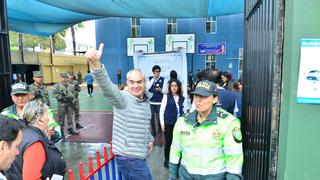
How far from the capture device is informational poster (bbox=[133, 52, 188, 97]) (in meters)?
7.80

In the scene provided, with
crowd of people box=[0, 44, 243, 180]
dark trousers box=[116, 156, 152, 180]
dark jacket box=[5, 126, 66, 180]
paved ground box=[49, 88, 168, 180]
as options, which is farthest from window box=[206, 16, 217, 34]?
dark jacket box=[5, 126, 66, 180]

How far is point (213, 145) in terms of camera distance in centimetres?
232

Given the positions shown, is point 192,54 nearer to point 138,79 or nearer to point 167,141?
point 167,141

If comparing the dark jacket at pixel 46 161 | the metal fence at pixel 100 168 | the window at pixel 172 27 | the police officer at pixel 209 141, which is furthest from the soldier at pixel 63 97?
the window at pixel 172 27

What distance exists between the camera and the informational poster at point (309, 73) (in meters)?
1.50

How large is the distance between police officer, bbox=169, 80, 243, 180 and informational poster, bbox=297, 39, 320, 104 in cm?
85

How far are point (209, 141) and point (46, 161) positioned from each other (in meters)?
1.31

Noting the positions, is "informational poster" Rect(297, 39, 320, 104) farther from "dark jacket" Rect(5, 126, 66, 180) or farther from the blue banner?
the blue banner

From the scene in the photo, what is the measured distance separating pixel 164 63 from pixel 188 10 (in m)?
1.62

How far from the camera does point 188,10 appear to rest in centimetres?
776

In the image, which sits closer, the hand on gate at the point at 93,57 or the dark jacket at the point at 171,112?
the hand on gate at the point at 93,57

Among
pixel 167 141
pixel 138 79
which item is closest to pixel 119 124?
pixel 138 79

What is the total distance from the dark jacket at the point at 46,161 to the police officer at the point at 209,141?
1071 millimetres

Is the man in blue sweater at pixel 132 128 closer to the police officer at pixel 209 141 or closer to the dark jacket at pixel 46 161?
the police officer at pixel 209 141
